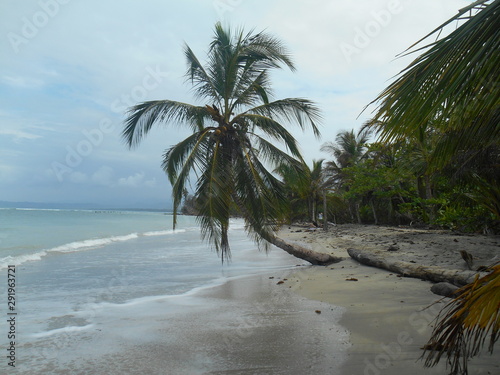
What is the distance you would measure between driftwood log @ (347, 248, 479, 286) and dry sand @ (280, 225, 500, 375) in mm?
144

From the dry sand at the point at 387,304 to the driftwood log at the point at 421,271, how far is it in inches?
5.7

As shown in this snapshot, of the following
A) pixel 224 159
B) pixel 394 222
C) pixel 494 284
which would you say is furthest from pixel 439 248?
pixel 394 222

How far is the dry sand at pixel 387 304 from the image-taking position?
3.07m

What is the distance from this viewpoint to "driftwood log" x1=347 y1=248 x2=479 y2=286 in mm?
5176

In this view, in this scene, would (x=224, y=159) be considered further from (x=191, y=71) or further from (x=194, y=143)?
(x=191, y=71)

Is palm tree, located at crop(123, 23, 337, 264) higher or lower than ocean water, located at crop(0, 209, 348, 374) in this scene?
higher

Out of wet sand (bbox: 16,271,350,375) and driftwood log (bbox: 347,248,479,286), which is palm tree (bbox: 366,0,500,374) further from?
driftwood log (bbox: 347,248,479,286)

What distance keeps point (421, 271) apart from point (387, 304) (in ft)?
Result: 5.66

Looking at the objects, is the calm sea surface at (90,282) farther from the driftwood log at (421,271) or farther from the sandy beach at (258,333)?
the driftwood log at (421,271)

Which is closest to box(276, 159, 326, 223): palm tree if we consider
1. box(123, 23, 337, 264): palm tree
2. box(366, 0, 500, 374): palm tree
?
box(123, 23, 337, 264): palm tree

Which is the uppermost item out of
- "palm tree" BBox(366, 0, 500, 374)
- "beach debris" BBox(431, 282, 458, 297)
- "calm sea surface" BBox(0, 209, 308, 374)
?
"palm tree" BBox(366, 0, 500, 374)

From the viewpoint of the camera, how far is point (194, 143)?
9.73 metres

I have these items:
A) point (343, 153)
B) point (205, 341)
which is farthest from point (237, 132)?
point (343, 153)

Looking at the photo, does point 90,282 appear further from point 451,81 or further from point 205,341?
point 451,81
